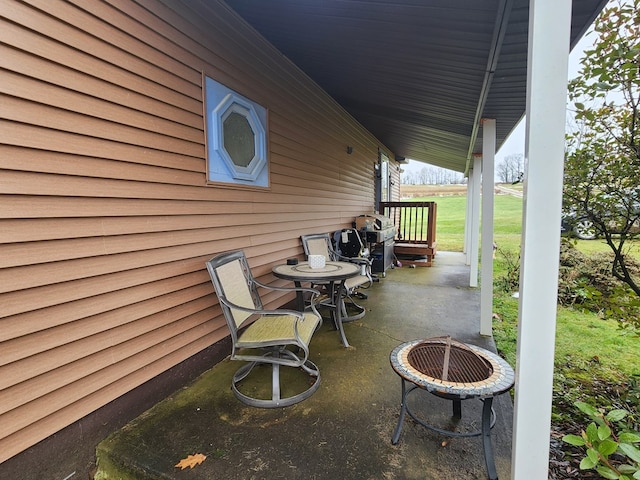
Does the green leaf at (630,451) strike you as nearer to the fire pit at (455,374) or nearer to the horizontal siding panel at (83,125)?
the fire pit at (455,374)

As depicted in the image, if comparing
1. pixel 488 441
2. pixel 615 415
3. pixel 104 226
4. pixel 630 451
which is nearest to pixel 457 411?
pixel 488 441

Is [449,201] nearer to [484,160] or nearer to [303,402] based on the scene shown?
[484,160]

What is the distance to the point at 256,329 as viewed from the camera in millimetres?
2303

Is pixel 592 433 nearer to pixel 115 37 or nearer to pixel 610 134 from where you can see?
pixel 610 134

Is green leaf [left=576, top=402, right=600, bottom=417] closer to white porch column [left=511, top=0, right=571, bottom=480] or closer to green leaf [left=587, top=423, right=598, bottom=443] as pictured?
green leaf [left=587, top=423, right=598, bottom=443]

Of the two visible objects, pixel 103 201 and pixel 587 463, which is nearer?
pixel 587 463

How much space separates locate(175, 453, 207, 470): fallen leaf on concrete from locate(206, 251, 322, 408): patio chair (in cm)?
48

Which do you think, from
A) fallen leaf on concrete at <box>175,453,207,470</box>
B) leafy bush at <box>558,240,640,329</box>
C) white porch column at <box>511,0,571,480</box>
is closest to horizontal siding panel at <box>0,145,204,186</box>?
fallen leaf on concrete at <box>175,453,207,470</box>

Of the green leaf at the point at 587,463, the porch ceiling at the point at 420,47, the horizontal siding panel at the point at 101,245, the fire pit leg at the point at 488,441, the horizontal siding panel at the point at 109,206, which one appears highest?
the porch ceiling at the point at 420,47

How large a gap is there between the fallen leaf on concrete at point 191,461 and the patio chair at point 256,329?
1.58 ft

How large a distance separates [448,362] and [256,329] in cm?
134

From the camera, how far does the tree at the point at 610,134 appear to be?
1924 millimetres

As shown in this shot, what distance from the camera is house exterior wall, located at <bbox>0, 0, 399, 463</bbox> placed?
1.43m

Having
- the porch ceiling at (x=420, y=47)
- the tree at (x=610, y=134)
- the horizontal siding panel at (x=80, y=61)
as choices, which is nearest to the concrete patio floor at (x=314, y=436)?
the tree at (x=610, y=134)
